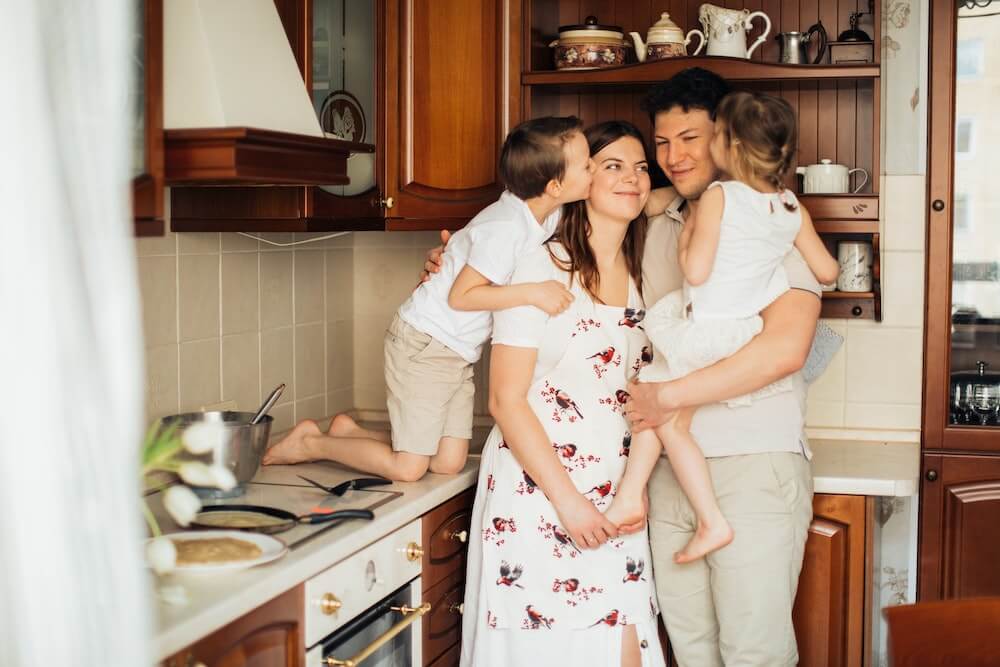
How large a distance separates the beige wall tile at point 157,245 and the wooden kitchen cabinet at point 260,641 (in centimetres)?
90

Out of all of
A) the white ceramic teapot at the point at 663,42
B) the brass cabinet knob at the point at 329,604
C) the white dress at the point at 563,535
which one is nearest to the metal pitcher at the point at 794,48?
the white ceramic teapot at the point at 663,42

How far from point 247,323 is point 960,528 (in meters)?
1.84

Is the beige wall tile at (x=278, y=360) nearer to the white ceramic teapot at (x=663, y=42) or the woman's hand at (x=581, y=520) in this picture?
the woman's hand at (x=581, y=520)

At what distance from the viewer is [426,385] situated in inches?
97.3

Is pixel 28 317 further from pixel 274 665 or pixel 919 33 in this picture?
pixel 919 33

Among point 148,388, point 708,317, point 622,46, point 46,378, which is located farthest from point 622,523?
point 46,378

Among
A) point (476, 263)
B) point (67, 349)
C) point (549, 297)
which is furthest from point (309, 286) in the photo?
point (67, 349)

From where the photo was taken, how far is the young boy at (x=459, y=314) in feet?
7.59

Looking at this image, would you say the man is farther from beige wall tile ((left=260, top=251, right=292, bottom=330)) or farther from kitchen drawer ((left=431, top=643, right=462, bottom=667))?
beige wall tile ((left=260, top=251, right=292, bottom=330))

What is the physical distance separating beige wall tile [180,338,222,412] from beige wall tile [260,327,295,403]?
21 cm

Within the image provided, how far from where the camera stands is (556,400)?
7.60ft

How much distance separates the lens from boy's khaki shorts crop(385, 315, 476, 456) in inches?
96.7

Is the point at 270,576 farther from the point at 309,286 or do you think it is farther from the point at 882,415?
the point at 882,415

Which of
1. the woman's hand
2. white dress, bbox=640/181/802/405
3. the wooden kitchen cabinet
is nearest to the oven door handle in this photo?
the wooden kitchen cabinet
